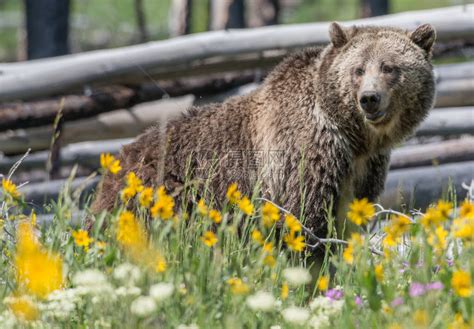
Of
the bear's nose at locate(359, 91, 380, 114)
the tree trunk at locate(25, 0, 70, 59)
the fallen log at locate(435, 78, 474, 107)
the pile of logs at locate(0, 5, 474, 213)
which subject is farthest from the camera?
the tree trunk at locate(25, 0, 70, 59)

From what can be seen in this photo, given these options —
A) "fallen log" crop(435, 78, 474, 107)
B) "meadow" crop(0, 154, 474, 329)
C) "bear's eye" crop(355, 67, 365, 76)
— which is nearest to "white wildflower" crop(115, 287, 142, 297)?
"meadow" crop(0, 154, 474, 329)

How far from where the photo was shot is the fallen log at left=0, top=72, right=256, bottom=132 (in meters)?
7.46

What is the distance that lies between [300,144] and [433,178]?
7.41 feet

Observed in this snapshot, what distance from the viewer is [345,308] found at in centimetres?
304

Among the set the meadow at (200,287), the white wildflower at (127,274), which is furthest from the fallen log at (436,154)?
the white wildflower at (127,274)

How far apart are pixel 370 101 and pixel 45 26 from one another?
7.79 m

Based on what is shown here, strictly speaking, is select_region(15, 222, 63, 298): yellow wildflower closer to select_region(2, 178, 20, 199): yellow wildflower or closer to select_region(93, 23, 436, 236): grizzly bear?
select_region(2, 178, 20, 199): yellow wildflower

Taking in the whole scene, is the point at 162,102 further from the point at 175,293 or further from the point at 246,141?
the point at 175,293

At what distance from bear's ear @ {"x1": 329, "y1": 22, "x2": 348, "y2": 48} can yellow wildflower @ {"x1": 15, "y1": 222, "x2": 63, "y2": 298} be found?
2271 mm

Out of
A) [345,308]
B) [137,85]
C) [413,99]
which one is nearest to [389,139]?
[413,99]

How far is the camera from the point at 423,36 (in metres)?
5.03

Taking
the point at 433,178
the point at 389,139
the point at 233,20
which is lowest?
the point at 433,178

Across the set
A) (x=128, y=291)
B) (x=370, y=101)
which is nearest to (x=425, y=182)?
(x=370, y=101)

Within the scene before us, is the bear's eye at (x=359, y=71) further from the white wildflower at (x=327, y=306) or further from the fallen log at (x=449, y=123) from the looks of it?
the fallen log at (x=449, y=123)
